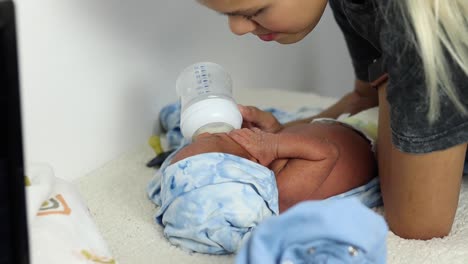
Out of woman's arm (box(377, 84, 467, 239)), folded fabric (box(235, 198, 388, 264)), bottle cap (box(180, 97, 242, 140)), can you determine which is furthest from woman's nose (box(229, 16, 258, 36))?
folded fabric (box(235, 198, 388, 264))

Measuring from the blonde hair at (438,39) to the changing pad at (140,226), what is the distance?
7.0 inches

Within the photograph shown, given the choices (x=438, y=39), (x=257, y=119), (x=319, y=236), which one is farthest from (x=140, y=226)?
(x=438, y=39)

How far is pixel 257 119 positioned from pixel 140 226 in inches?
10.1

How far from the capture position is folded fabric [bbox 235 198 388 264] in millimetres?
651

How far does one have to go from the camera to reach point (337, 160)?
980 millimetres

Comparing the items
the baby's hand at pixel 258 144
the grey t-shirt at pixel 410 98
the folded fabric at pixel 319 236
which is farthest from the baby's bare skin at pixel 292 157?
the folded fabric at pixel 319 236

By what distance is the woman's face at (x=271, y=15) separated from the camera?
0.88 metres

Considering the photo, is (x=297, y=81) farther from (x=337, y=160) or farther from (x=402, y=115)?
(x=402, y=115)

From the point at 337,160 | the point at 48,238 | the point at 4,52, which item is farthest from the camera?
the point at 337,160

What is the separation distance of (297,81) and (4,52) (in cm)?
124

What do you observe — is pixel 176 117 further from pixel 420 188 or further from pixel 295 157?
pixel 420 188

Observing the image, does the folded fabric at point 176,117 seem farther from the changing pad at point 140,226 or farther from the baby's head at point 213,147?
the baby's head at point 213,147

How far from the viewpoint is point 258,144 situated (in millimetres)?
950

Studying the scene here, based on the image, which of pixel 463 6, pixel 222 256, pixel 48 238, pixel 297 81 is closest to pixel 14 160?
pixel 48 238
